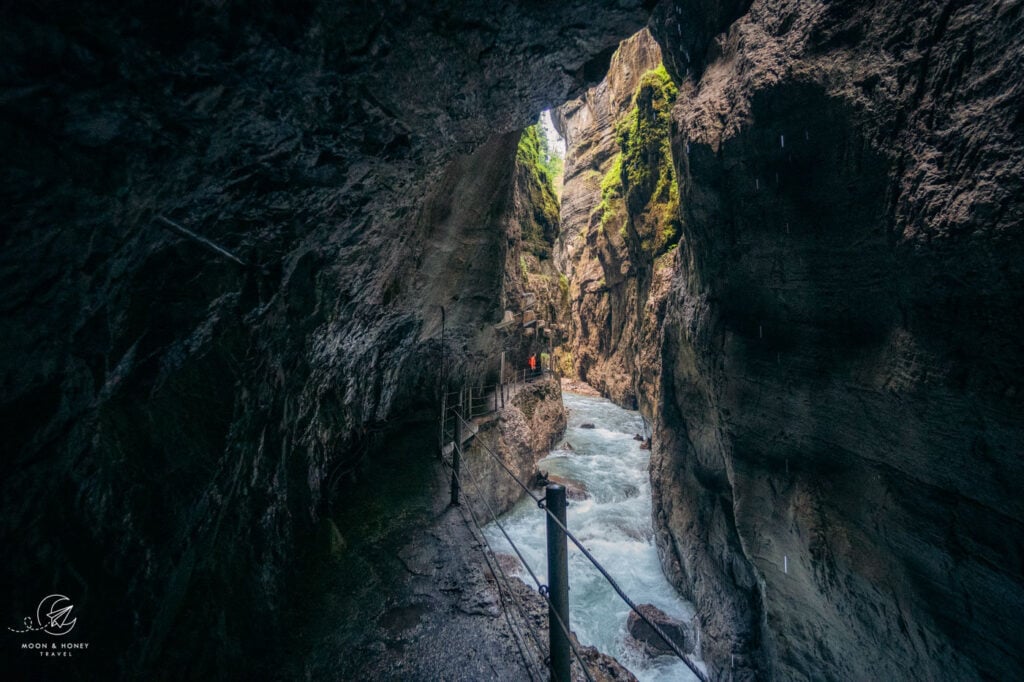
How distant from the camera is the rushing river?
358 inches

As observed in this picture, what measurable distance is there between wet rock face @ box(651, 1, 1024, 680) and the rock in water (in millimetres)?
533

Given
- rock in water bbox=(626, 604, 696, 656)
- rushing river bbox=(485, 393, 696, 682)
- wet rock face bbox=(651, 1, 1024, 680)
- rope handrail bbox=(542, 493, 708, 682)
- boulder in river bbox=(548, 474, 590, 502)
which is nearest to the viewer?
rope handrail bbox=(542, 493, 708, 682)

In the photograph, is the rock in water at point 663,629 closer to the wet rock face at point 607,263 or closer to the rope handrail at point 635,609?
the rope handrail at point 635,609

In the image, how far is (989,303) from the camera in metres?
3.69

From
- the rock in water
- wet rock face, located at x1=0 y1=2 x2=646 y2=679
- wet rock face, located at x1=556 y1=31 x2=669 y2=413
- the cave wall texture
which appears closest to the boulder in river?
the rock in water

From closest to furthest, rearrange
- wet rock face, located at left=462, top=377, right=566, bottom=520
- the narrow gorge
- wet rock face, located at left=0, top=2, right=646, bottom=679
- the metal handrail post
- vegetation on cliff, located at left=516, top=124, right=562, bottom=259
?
wet rock face, located at left=0, top=2, right=646, bottom=679 → the narrow gorge → the metal handrail post → wet rock face, located at left=462, top=377, right=566, bottom=520 → vegetation on cliff, located at left=516, top=124, right=562, bottom=259

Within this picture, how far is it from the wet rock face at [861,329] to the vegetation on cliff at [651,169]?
11760mm

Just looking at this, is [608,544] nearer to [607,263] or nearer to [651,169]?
[651,169]

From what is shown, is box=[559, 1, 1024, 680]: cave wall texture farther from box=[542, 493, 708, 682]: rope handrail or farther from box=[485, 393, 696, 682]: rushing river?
box=[542, 493, 708, 682]: rope handrail

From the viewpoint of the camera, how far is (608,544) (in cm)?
1239

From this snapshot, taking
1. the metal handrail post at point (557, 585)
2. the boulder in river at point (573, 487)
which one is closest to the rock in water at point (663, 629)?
the boulder in river at point (573, 487)

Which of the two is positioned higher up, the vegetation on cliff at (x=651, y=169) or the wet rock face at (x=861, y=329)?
the vegetation on cliff at (x=651, y=169)

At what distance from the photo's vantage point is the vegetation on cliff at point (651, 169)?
18.1m

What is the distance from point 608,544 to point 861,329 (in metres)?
9.95
